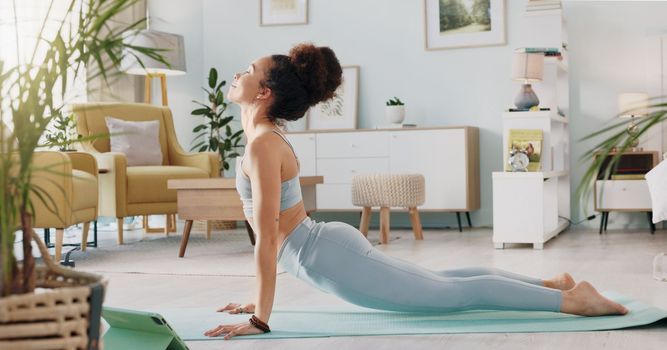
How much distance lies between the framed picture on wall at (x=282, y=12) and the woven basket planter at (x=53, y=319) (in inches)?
250

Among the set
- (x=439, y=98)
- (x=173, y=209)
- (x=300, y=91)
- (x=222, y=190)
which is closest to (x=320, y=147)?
(x=439, y=98)

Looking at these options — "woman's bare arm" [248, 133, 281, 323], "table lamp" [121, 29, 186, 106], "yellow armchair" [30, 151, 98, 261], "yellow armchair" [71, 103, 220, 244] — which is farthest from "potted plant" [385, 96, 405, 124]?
"woman's bare arm" [248, 133, 281, 323]

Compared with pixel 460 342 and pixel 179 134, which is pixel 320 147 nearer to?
pixel 179 134

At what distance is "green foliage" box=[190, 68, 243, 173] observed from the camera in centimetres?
707

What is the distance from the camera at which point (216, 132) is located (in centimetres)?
740

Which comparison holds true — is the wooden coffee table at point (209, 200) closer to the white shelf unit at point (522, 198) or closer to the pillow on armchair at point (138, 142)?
the pillow on armchair at point (138, 142)

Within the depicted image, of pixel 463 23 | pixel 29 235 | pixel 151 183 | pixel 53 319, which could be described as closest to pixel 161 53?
pixel 151 183

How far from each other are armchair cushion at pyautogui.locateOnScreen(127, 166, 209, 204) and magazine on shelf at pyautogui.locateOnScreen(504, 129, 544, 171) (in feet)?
7.15

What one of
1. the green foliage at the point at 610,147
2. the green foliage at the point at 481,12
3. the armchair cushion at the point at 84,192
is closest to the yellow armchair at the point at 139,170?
the armchair cushion at the point at 84,192

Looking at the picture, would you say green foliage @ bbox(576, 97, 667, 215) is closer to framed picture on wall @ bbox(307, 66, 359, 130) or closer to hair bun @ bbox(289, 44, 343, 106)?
hair bun @ bbox(289, 44, 343, 106)

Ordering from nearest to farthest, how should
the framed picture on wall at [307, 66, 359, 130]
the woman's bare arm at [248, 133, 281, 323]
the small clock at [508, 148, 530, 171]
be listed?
1. the woman's bare arm at [248, 133, 281, 323]
2. the small clock at [508, 148, 530, 171]
3. the framed picture on wall at [307, 66, 359, 130]

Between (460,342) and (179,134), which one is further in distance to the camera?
(179,134)

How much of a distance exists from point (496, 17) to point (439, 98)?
775 millimetres

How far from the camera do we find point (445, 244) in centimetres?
552
